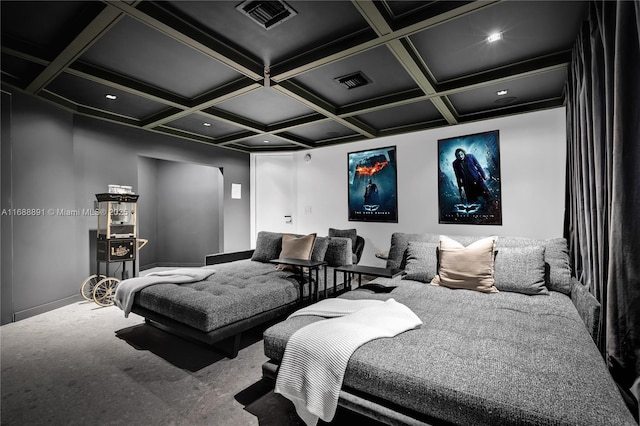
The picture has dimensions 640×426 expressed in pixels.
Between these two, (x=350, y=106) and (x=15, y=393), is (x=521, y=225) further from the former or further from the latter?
(x=15, y=393)

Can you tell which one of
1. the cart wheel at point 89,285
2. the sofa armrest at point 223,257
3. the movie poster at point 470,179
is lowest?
the cart wheel at point 89,285

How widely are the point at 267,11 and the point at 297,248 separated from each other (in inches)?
98.2

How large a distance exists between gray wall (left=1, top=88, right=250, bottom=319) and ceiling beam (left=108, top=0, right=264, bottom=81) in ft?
8.10

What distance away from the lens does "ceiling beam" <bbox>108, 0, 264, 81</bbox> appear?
6.74 feet

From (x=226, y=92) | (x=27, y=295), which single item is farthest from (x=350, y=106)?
(x=27, y=295)

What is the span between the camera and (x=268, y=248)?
4.13 m

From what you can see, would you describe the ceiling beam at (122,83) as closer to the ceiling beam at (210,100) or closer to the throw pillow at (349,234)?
the ceiling beam at (210,100)

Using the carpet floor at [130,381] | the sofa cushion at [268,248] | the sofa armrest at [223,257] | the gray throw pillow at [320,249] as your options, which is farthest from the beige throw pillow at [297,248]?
the sofa armrest at [223,257]

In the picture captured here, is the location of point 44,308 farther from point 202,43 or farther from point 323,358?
point 323,358

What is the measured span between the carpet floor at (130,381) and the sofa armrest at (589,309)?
1.41 m

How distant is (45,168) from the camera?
3.67 m

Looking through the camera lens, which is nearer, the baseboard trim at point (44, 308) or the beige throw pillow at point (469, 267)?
the beige throw pillow at point (469, 267)

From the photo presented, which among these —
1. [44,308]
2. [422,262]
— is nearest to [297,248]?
[422,262]

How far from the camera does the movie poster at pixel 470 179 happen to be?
4129mm
